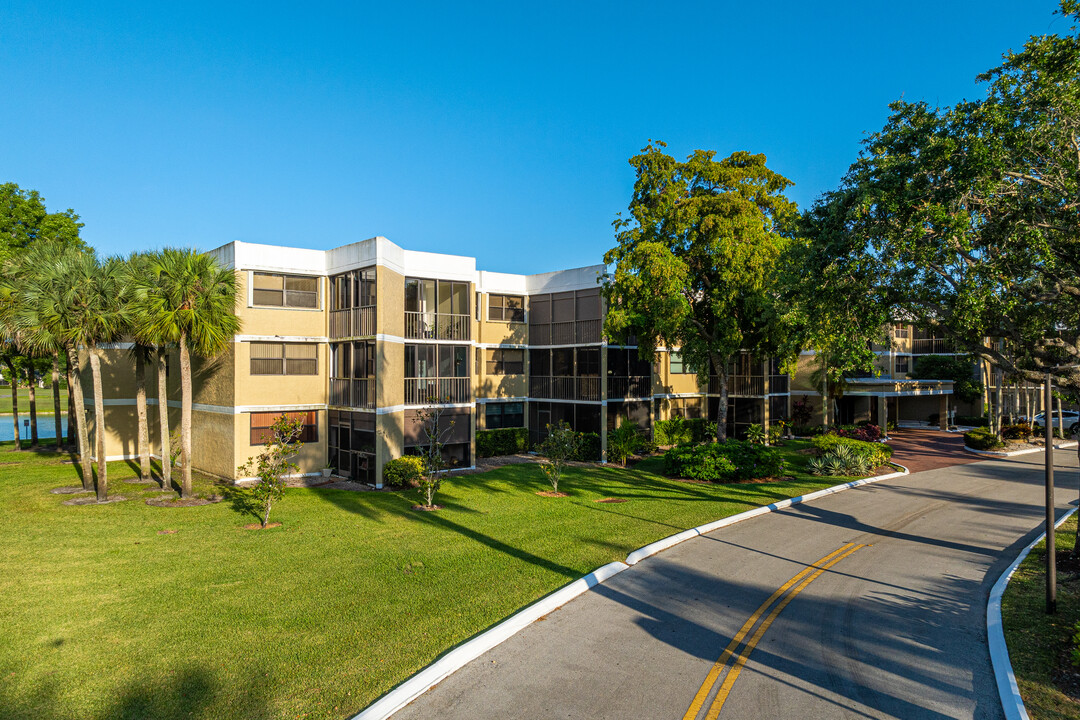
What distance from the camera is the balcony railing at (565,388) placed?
29.0 meters

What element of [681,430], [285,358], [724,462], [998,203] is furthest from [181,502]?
[681,430]

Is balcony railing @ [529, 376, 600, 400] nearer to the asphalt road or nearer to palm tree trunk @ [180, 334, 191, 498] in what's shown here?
the asphalt road

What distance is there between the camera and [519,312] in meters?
31.6

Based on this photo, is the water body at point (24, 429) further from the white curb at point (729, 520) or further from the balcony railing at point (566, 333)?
the white curb at point (729, 520)

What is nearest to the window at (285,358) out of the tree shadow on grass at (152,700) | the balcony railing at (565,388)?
the balcony railing at (565,388)

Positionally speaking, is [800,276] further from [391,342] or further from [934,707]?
[391,342]

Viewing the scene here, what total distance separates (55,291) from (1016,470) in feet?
121

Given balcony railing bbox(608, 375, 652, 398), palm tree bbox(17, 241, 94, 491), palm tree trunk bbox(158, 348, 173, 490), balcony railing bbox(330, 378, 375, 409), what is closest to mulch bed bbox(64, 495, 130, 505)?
palm tree trunk bbox(158, 348, 173, 490)

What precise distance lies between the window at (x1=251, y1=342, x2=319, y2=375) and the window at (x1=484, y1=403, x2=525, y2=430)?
9.77 m

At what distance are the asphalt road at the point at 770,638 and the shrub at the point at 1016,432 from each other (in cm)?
2301

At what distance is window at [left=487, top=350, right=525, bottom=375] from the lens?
30545 mm

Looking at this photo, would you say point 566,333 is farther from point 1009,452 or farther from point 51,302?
point 1009,452

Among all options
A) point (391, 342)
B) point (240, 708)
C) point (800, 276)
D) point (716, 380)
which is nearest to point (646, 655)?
point (240, 708)

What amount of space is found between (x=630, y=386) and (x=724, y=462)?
8.47 meters
